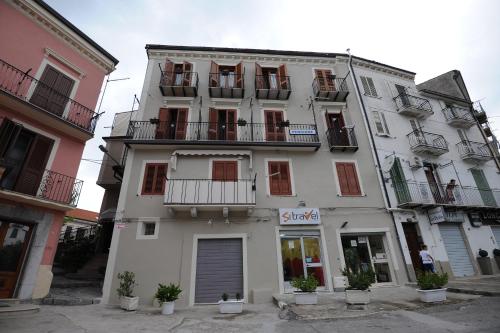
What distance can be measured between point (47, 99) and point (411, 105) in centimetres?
2034

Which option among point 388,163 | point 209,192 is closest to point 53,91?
point 209,192

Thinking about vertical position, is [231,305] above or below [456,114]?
below

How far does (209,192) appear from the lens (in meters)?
11.4

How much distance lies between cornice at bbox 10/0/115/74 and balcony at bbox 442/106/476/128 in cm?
2263

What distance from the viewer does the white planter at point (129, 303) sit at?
29.8ft

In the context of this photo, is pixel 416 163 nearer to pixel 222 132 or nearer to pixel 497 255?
pixel 497 255

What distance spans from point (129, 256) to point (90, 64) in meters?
9.93

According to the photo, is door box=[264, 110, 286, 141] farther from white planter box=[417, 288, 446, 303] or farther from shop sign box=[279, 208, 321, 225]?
white planter box=[417, 288, 446, 303]

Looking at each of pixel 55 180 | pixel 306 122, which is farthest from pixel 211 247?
pixel 306 122

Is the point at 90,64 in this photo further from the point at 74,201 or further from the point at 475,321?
the point at 475,321

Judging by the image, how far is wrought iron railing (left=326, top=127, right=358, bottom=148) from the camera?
1418cm

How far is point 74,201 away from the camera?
10586 mm

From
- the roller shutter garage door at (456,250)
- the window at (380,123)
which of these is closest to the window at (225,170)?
the window at (380,123)

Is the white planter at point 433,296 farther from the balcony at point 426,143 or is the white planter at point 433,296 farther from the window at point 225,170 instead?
the balcony at point 426,143
